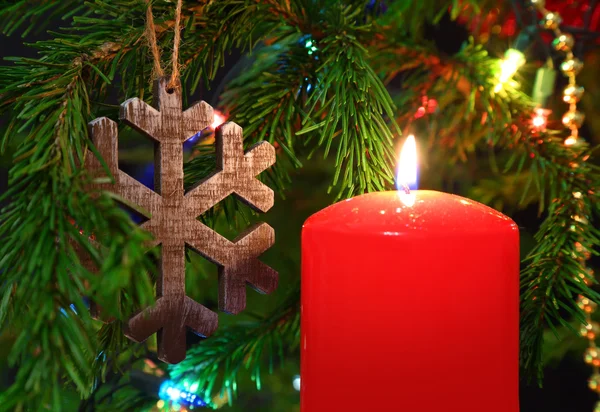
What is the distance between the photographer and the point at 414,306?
1.15ft

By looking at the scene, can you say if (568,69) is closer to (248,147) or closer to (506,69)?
(506,69)

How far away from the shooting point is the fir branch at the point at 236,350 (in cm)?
55

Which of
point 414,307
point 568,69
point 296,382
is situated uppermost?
point 568,69

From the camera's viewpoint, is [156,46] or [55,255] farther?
[156,46]

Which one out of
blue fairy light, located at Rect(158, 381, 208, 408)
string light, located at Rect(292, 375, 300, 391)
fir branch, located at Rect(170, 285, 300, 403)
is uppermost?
fir branch, located at Rect(170, 285, 300, 403)

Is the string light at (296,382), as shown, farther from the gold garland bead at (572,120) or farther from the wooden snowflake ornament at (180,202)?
the gold garland bead at (572,120)

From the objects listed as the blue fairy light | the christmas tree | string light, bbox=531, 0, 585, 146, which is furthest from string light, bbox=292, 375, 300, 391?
string light, bbox=531, 0, 585, 146

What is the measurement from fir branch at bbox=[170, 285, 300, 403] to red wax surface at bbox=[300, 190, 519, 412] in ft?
0.62

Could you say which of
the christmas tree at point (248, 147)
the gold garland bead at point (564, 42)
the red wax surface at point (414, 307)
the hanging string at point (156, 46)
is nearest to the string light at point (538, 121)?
the christmas tree at point (248, 147)

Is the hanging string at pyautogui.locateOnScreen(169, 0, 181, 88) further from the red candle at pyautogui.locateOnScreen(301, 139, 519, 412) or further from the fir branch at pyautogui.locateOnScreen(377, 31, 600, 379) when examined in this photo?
the fir branch at pyautogui.locateOnScreen(377, 31, 600, 379)

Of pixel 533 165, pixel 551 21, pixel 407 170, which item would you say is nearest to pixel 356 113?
pixel 407 170

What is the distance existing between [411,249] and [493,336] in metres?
0.08

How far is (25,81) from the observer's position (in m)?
0.37

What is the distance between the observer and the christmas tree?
281 mm
